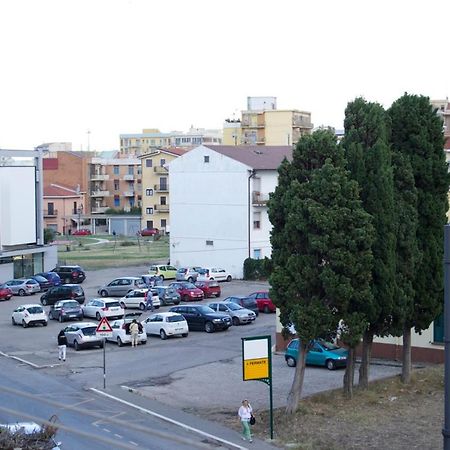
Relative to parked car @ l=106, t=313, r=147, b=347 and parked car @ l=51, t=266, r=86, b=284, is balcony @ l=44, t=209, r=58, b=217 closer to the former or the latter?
parked car @ l=51, t=266, r=86, b=284

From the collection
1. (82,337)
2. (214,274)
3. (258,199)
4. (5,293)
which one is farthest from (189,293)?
(82,337)

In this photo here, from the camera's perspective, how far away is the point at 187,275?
60812mm

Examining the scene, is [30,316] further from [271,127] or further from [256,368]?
[271,127]

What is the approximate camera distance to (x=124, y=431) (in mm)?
23516

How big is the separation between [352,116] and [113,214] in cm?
8997

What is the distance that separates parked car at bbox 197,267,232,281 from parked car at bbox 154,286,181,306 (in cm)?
912

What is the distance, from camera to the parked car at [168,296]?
50.5 metres

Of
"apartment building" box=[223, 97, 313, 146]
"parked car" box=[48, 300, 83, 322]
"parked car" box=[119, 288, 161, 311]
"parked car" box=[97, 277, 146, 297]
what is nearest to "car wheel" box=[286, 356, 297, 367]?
"parked car" box=[48, 300, 83, 322]

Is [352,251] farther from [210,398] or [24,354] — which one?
[24,354]

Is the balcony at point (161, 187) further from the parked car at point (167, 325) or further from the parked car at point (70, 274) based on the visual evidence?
the parked car at point (167, 325)

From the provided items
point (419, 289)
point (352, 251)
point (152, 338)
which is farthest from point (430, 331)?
point (152, 338)

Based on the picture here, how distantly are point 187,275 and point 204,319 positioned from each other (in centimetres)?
1920

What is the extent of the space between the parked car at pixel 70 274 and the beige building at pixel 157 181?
2811cm

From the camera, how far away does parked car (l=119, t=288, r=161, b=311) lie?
48938 mm
